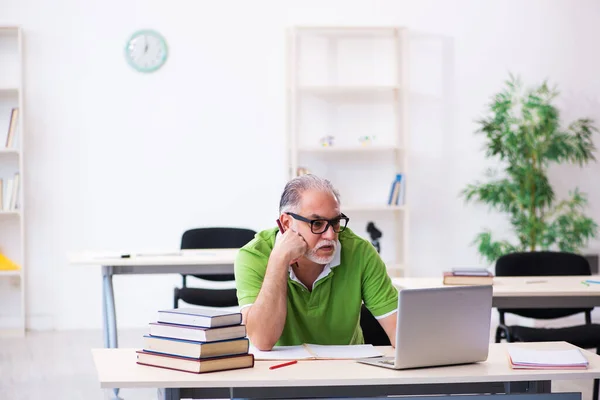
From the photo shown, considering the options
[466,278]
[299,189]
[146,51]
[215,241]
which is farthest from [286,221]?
[146,51]

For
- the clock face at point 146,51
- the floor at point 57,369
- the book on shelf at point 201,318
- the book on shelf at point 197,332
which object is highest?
the clock face at point 146,51

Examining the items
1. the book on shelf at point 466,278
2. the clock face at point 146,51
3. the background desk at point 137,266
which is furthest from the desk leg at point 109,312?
the clock face at point 146,51

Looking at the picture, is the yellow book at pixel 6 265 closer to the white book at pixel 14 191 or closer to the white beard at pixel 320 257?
the white book at pixel 14 191

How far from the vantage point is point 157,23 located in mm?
6793

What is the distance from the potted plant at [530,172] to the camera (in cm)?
657

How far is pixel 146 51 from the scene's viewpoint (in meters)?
6.78

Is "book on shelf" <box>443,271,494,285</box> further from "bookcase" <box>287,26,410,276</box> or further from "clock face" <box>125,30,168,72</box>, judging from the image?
"clock face" <box>125,30,168,72</box>

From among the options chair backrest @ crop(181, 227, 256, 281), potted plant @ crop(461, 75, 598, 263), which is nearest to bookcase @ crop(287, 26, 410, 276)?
potted plant @ crop(461, 75, 598, 263)

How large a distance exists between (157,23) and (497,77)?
2749mm

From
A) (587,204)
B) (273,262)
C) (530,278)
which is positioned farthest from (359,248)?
(587,204)

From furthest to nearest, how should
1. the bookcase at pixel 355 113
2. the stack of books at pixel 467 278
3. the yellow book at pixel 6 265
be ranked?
the bookcase at pixel 355 113 < the yellow book at pixel 6 265 < the stack of books at pixel 467 278

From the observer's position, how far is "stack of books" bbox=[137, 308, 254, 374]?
227cm

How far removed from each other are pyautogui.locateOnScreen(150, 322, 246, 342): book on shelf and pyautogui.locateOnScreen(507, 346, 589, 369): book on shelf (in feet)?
2.46

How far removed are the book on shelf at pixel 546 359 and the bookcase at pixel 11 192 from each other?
4.81 metres
